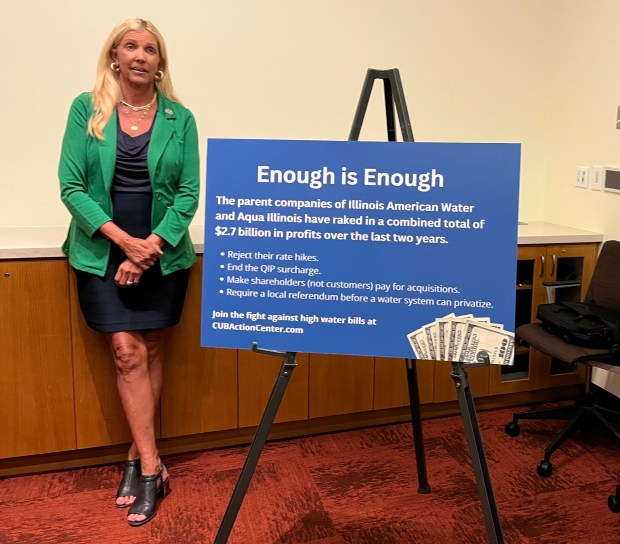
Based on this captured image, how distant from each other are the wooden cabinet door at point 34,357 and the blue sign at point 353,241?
1.08 m

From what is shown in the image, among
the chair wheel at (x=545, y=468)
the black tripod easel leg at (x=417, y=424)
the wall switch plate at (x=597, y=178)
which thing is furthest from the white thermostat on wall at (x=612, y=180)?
the black tripod easel leg at (x=417, y=424)

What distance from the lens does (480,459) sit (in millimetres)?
1752

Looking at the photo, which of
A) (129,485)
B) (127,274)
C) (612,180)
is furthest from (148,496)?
(612,180)

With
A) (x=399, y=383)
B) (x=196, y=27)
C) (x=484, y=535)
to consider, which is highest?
(x=196, y=27)

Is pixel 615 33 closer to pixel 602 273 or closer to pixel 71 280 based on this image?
pixel 602 273

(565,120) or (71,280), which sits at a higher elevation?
(565,120)

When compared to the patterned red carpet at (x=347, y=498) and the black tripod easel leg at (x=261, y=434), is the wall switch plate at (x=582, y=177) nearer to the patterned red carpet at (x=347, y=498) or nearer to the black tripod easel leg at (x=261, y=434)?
the patterned red carpet at (x=347, y=498)

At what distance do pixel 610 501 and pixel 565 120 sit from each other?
6.77 feet

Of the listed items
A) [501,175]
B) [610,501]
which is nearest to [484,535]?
[610,501]

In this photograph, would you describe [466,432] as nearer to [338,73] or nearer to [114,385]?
[114,385]

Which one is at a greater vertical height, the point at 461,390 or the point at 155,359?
the point at 461,390

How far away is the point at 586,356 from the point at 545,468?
497mm

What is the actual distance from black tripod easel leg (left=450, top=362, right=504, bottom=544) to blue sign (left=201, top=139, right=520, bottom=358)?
0.54 feet

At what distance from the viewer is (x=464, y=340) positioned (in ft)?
5.74
